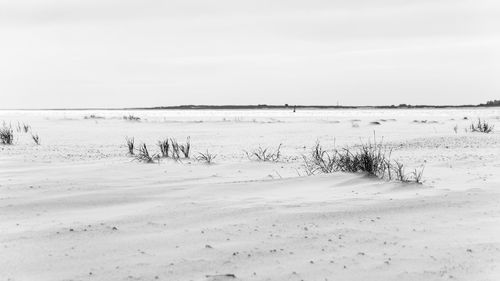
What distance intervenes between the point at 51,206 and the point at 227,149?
547cm

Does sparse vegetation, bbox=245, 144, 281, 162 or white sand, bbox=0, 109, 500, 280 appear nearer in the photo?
white sand, bbox=0, 109, 500, 280

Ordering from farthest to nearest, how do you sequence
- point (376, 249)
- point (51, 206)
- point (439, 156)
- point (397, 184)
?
point (439, 156) → point (397, 184) → point (51, 206) → point (376, 249)

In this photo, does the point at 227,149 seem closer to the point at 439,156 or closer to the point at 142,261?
the point at 439,156

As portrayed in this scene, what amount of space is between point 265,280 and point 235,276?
13 cm

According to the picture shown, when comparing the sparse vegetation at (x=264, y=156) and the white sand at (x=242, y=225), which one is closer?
the white sand at (x=242, y=225)

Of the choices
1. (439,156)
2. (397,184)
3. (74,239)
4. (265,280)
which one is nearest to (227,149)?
(439,156)

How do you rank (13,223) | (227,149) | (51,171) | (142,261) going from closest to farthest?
1. (142,261)
2. (13,223)
3. (51,171)
4. (227,149)

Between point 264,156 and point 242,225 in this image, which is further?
point 264,156

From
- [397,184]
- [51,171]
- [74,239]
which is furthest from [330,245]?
[51,171]

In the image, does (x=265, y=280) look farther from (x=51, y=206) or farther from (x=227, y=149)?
(x=227, y=149)

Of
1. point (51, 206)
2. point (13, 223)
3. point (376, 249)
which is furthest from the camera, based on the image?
point (51, 206)

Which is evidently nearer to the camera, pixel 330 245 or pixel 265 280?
pixel 265 280

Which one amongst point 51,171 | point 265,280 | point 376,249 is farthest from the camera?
point 51,171

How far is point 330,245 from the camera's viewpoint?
2902 mm
